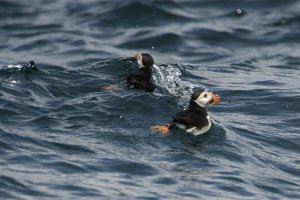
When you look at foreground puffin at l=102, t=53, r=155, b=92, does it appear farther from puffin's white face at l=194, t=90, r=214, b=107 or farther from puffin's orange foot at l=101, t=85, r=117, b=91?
puffin's white face at l=194, t=90, r=214, b=107

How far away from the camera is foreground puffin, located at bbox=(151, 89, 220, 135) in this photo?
14.4 m

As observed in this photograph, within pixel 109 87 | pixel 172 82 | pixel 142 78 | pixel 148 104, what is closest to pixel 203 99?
pixel 148 104

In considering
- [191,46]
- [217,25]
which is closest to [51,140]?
[191,46]

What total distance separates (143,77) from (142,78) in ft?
0.18

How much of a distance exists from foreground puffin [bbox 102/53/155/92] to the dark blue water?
243 mm

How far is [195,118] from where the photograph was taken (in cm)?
1449

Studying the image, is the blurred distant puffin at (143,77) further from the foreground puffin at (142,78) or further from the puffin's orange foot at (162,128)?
the puffin's orange foot at (162,128)

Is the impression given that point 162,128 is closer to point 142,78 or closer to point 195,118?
point 195,118

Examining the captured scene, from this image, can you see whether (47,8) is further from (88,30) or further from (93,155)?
(93,155)

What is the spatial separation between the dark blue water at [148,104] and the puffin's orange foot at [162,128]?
10cm

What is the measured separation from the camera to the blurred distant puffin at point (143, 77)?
646 inches

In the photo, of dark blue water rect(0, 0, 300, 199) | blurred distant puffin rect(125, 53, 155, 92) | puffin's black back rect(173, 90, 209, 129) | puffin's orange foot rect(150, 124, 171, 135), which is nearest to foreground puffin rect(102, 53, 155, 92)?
blurred distant puffin rect(125, 53, 155, 92)

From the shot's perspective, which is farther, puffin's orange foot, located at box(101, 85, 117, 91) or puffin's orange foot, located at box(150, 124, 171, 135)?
puffin's orange foot, located at box(101, 85, 117, 91)

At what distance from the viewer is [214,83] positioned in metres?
19.2
